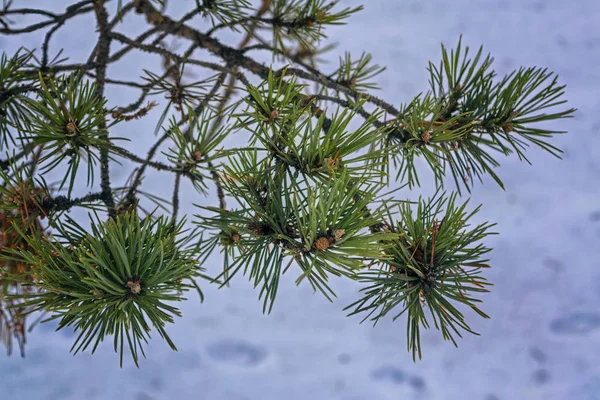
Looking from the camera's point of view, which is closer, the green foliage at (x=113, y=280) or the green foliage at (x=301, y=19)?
the green foliage at (x=113, y=280)

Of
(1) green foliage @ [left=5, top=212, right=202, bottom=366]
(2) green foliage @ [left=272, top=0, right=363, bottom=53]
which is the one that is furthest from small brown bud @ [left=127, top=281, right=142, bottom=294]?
(2) green foliage @ [left=272, top=0, right=363, bottom=53]

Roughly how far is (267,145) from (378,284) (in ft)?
0.45

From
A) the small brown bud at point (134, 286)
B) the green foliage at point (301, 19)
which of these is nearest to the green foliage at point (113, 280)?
the small brown bud at point (134, 286)

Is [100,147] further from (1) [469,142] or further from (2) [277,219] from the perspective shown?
(1) [469,142]

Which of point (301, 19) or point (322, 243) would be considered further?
point (301, 19)

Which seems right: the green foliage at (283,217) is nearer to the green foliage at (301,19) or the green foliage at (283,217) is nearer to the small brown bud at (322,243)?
the small brown bud at (322,243)

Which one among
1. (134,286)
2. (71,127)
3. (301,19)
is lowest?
(134,286)

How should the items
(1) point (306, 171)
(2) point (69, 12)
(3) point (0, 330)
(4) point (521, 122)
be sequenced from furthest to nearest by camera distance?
(3) point (0, 330) < (2) point (69, 12) < (4) point (521, 122) < (1) point (306, 171)

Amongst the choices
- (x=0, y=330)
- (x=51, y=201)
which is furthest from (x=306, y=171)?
(x=0, y=330)

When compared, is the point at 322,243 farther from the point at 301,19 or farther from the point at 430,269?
the point at 301,19

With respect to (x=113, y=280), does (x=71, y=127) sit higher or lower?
higher

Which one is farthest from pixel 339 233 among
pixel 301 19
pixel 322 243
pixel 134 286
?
pixel 301 19

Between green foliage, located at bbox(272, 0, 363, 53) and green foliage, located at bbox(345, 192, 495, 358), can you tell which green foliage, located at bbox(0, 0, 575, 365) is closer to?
green foliage, located at bbox(345, 192, 495, 358)

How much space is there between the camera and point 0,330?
0.78 metres
